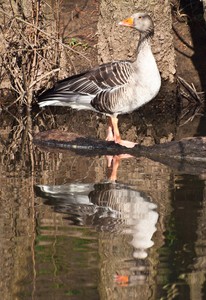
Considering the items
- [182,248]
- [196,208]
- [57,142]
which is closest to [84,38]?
[57,142]

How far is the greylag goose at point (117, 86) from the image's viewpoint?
1252cm

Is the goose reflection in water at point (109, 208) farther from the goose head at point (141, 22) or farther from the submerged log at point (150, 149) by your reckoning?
the goose head at point (141, 22)

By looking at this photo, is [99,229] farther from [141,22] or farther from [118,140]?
[141,22]

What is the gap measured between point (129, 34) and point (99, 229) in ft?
28.8

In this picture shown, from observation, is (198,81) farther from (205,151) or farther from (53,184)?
(53,184)

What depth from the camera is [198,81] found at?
701 inches

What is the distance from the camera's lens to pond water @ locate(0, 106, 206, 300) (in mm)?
6969

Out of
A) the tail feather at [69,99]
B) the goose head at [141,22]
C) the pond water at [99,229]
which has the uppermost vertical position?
the goose head at [141,22]

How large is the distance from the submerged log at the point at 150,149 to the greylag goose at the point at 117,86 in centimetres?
18

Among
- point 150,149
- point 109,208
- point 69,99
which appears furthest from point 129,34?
point 109,208

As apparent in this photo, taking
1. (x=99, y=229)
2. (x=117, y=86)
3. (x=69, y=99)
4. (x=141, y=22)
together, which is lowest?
(x=99, y=229)

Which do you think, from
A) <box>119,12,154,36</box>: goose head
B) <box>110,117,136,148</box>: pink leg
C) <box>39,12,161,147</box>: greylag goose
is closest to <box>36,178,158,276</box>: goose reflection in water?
<box>110,117,136,148</box>: pink leg

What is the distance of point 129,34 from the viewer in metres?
16.8

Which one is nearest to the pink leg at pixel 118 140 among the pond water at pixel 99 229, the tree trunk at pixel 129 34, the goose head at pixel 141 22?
the pond water at pixel 99 229
